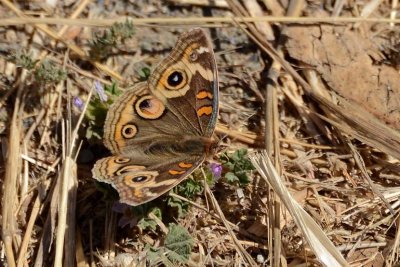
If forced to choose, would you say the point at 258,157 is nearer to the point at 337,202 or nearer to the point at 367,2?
the point at 337,202

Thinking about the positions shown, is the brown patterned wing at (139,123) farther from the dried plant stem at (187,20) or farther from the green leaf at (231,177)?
the dried plant stem at (187,20)

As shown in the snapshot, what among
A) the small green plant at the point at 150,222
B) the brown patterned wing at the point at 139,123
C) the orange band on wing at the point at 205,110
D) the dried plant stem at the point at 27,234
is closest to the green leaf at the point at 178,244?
the small green plant at the point at 150,222

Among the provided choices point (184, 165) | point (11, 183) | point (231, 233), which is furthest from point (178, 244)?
point (11, 183)

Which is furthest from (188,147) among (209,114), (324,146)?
(324,146)

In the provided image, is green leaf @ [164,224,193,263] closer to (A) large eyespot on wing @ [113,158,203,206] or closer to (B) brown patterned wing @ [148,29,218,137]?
(A) large eyespot on wing @ [113,158,203,206]

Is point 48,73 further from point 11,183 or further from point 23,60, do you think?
point 11,183

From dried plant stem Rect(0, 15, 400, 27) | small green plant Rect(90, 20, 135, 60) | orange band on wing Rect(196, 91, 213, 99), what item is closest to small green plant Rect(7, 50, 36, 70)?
dried plant stem Rect(0, 15, 400, 27)
